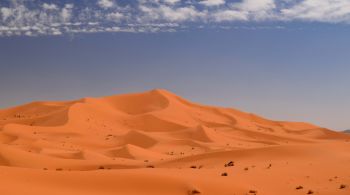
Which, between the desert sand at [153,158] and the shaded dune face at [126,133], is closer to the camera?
the desert sand at [153,158]

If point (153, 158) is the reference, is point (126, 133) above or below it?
above

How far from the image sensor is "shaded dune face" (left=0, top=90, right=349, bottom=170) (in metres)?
26.8

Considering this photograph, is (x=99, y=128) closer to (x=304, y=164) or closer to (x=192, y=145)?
(x=192, y=145)

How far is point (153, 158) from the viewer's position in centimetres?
2959

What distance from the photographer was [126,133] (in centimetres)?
4244

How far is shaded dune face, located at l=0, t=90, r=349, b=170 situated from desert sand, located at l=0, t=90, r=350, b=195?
0.10 metres

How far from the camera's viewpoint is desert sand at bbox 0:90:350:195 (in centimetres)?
1266

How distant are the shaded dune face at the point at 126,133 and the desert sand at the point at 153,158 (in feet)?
0.31

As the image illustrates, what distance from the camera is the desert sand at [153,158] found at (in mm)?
12656

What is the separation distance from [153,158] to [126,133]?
13243mm

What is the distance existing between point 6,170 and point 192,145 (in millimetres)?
25778

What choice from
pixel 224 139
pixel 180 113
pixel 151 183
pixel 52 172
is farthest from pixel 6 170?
pixel 180 113

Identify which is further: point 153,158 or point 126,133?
point 126,133

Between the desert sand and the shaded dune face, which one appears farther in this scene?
the shaded dune face
